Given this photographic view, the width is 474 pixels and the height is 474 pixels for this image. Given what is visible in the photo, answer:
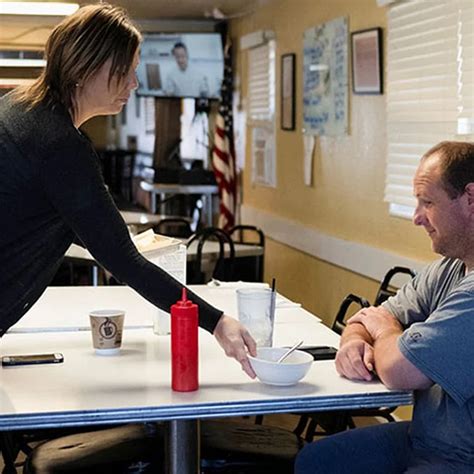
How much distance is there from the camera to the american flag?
23.4ft

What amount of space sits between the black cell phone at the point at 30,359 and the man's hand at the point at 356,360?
0.67m

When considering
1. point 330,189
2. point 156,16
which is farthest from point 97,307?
point 156,16

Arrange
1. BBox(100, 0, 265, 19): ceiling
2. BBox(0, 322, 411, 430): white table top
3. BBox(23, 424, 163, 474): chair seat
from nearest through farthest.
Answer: BBox(0, 322, 411, 430): white table top
BBox(23, 424, 163, 474): chair seat
BBox(100, 0, 265, 19): ceiling

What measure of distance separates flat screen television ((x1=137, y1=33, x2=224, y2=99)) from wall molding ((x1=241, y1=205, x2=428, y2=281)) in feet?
3.84

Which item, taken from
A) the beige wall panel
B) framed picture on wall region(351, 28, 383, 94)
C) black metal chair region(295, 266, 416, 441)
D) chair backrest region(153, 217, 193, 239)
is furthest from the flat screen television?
black metal chair region(295, 266, 416, 441)

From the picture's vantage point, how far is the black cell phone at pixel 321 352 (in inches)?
88.9

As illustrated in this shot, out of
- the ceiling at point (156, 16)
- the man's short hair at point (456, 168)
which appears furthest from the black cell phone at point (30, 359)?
the ceiling at point (156, 16)

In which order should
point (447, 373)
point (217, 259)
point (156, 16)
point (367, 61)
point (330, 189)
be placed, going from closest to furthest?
point (447, 373)
point (367, 61)
point (217, 259)
point (330, 189)
point (156, 16)

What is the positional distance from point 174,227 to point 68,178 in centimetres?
479

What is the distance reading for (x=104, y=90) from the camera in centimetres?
203

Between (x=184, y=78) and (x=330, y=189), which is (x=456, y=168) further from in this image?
(x=184, y=78)

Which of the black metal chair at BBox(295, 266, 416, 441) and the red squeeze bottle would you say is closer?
the red squeeze bottle

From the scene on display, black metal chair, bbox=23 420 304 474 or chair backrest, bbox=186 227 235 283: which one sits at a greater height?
chair backrest, bbox=186 227 235 283

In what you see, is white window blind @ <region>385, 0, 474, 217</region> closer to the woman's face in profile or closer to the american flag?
the woman's face in profile
